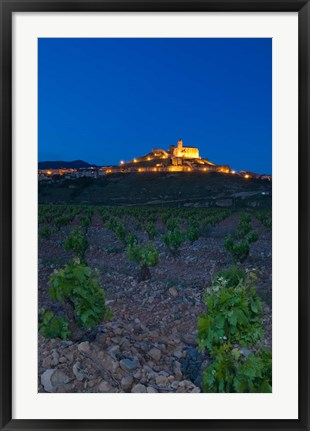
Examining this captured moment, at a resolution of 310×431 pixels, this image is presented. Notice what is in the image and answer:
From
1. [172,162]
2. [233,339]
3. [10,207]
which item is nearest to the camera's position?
[10,207]

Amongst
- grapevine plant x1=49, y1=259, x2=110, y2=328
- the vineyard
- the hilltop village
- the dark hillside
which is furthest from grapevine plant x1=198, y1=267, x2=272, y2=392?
the dark hillside

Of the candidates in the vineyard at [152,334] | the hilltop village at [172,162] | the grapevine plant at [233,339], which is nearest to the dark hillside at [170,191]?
the hilltop village at [172,162]

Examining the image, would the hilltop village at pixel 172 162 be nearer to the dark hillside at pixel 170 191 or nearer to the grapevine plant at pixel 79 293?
the dark hillside at pixel 170 191

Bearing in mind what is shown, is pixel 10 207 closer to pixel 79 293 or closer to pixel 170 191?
pixel 79 293

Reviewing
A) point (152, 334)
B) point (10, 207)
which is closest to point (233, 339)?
point (152, 334)

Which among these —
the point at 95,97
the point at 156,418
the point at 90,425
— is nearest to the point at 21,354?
the point at 90,425


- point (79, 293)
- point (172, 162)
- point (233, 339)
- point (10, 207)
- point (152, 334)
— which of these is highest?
point (172, 162)

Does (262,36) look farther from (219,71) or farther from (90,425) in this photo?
(219,71)

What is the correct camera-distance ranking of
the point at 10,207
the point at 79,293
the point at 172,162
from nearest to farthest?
the point at 10,207 → the point at 79,293 → the point at 172,162
